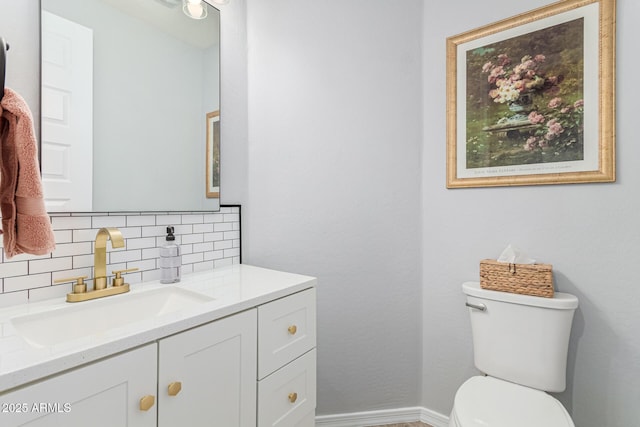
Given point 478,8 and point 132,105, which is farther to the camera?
point 478,8

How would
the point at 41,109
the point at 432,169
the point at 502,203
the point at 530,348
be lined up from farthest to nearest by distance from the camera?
1. the point at 432,169
2. the point at 502,203
3. the point at 530,348
4. the point at 41,109

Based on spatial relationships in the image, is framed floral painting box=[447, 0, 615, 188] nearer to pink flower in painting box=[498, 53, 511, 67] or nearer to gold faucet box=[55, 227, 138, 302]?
pink flower in painting box=[498, 53, 511, 67]

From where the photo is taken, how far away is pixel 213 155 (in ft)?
4.70

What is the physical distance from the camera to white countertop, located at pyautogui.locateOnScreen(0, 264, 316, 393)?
58 centimetres

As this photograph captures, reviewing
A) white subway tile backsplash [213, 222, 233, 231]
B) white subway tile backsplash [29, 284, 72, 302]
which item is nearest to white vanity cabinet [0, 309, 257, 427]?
white subway tile backsplash [29, 284, 72, 302]

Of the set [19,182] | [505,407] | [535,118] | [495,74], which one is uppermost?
[495,74]

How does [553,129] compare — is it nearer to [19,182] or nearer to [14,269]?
[19,182]

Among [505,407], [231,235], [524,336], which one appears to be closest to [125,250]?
[231,235]

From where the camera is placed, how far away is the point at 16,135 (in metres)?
0.72

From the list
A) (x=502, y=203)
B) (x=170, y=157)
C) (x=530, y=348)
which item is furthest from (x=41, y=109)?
(x=530, y=348)

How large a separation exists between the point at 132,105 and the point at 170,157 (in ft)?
0.74

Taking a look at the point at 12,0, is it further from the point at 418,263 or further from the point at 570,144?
the point at 570,144

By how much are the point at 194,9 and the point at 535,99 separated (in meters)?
1.53

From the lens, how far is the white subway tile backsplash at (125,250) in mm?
929
